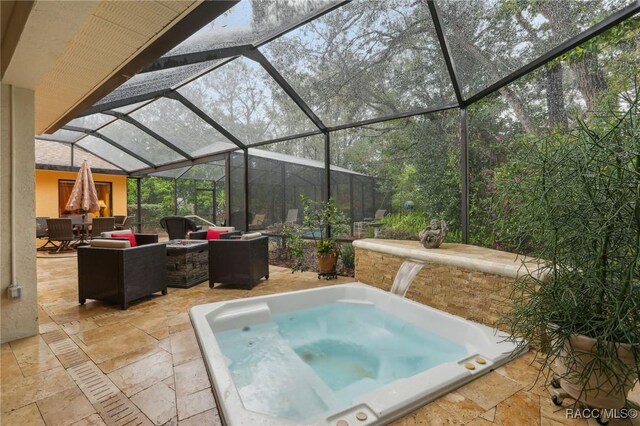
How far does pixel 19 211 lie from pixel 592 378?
195 inches

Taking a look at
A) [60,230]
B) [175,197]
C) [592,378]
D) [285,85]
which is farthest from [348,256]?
[175,197]

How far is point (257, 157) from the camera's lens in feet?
25.2

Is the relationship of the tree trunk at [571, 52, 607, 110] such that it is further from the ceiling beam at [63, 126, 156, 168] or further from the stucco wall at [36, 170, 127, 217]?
the stucco wall at [36, 170, 127, 217]

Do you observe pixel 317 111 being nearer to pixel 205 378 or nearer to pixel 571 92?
pixel 571 92

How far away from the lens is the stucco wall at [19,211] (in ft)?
9.85

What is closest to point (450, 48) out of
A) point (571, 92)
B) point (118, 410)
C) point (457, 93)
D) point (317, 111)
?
point (457, 93)

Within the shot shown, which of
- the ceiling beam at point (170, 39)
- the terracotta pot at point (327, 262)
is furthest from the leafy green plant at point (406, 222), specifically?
the ceiling beam at point (170, 39)

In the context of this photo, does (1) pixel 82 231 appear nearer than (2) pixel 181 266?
No

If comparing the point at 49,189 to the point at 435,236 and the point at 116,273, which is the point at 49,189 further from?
the point at 435,236

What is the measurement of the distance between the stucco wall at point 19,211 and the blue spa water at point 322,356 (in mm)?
2018

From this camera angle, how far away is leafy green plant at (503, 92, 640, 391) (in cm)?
152

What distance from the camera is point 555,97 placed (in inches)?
134

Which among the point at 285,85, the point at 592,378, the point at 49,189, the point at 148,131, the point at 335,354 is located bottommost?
the point at 335,354

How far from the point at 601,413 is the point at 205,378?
249 centimetres
